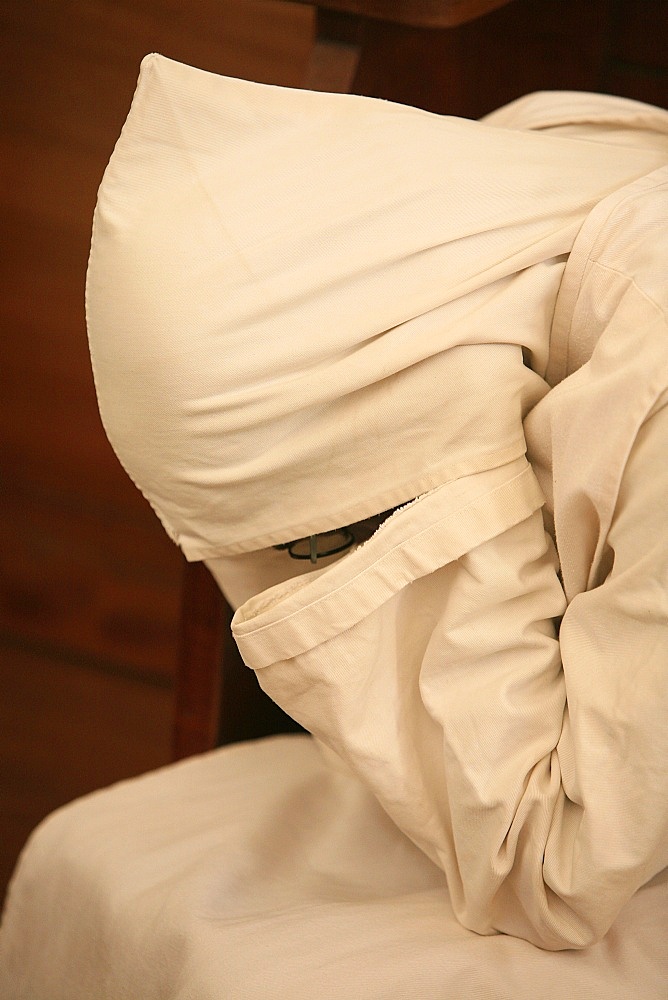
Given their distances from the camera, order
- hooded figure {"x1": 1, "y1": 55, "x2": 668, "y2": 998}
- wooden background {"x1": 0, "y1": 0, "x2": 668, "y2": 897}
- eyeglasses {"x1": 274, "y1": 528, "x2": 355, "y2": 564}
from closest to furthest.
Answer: hooded figure {"x1": 1, "y1": 55, "x2": 668, "y2": 998}, eyeglasses {"x1": 274, "y1": 528, "x2": 355, "y2": 564}, wooden background {"x1": 0, "y1": 0, "x2": 668, "y2": 897}

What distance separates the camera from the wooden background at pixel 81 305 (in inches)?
39.4

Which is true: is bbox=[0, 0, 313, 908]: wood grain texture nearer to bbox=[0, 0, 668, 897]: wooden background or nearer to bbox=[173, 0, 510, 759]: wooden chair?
bbox=[0, 0, 668, 897]: wooden background

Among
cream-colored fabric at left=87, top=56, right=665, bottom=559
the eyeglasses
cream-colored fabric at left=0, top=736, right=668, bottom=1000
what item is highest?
cream-colored fabric at left=87, top=56, right=665, bottom=559

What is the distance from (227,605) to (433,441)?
0.40 metres

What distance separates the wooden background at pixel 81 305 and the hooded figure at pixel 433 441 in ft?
1.03

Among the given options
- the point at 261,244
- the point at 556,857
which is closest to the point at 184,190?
the point at 261,244

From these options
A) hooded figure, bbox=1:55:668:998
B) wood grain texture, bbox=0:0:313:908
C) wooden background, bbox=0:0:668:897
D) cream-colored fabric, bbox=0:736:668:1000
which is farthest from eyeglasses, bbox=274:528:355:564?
wood grain texture, bbox=0:0:313:908

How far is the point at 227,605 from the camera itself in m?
0.93

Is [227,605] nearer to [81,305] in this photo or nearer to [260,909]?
[260,909]

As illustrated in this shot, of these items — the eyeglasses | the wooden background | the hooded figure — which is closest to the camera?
the hooded figure

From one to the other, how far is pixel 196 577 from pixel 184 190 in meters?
0.47

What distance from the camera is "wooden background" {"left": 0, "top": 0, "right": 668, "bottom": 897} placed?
1.00m

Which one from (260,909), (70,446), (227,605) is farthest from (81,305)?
(260,909)

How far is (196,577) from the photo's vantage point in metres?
0.96
